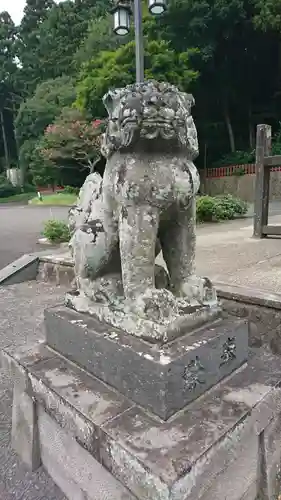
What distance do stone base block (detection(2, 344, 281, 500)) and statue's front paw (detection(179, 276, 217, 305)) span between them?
0.29 meters

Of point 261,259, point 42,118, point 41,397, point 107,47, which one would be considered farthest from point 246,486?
point 42,118

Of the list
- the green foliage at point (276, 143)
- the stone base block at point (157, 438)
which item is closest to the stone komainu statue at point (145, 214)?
the stone base block at point (157, 438)

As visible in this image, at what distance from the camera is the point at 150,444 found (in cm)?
98

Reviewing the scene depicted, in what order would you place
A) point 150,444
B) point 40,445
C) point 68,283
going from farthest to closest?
point 68,283, point 40,445, point 150,444

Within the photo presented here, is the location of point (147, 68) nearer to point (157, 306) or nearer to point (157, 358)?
point (157, 306)

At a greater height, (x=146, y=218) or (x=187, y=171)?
(x=187, y=171)

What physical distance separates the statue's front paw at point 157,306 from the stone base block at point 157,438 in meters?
0.28

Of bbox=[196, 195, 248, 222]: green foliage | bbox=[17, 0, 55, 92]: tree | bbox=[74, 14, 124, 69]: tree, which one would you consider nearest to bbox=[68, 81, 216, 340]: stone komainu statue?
bbox=[196, 195, 248, 222]: green foliage

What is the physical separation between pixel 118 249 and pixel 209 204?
5.68m

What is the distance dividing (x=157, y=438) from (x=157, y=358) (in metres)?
0.21

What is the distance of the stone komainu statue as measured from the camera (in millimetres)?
1132

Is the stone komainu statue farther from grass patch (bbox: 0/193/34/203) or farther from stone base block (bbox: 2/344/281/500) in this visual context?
grass patch (bbox: 0/193/34/203)

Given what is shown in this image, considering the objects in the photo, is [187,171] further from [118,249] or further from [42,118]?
[42,118]

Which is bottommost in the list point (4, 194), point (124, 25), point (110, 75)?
point (4, 194)
